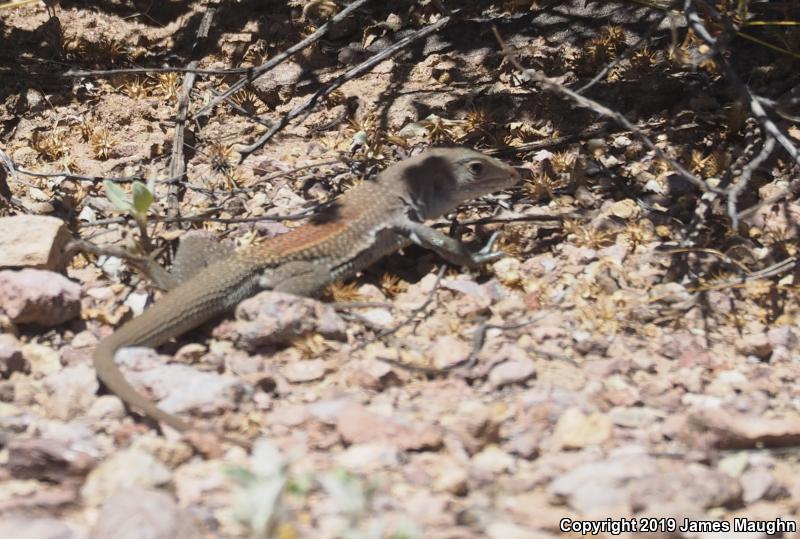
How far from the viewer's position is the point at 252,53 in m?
6.23

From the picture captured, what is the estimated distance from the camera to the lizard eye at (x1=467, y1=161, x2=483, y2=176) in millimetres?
4879

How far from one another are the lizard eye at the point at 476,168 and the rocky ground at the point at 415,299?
0.93 feet

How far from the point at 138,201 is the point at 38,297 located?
2.20 feet

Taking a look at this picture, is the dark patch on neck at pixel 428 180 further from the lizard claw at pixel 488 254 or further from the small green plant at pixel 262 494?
the small green plant at pixel 262 494

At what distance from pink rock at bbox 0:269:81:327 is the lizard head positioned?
1.77 metres

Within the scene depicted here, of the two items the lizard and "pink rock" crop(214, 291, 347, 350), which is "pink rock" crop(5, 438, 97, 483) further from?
"pink rock" crop(214, 291, 347, 350)

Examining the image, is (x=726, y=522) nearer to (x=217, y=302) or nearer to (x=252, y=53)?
(x=217, y=302)

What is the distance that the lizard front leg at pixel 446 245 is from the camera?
4.59 m

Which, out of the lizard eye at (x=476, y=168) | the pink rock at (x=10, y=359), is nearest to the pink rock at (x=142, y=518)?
the pink rock at (x=10, y=359)

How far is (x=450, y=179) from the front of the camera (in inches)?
194

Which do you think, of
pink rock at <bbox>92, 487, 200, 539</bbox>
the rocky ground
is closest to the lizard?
the rocky ground

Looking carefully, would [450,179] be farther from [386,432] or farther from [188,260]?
[386,432]
